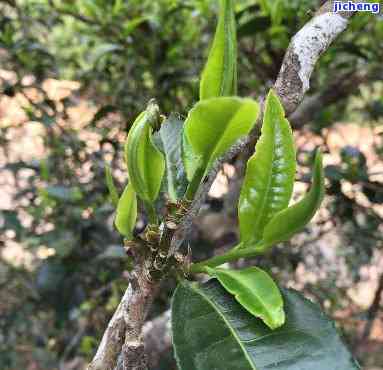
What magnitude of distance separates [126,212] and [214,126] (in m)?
0.16

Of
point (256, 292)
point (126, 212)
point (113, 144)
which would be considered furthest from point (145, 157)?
point (113, 144)

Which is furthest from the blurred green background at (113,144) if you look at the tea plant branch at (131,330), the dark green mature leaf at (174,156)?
the tea plant branch at (131,330)

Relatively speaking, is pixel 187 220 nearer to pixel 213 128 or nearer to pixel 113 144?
pixel 213 128

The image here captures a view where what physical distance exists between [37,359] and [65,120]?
0.94m

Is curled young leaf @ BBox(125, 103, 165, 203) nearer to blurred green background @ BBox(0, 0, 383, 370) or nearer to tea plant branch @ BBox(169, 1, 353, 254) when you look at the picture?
tea plant branch @ BBox(169, 1, 353, 254)

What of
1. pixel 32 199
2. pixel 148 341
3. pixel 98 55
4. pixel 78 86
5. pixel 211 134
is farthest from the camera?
pixel 78 86

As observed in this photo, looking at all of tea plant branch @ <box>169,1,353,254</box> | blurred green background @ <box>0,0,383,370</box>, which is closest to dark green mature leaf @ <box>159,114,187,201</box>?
tea plant branch @ <box>169,1,353,254</box>

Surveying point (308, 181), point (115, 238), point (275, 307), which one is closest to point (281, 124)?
point (275, 307)

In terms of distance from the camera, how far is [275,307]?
1.69ft

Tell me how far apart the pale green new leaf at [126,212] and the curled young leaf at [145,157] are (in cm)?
3

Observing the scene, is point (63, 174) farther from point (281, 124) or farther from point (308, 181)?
point (281, 124)

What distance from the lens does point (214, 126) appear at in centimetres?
49

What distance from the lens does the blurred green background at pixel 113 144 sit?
1.55 m

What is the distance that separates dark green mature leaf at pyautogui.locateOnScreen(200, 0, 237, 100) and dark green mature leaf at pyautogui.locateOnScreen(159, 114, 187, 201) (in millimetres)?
77
